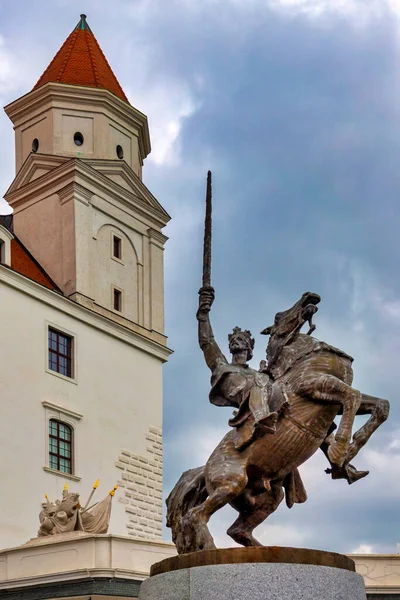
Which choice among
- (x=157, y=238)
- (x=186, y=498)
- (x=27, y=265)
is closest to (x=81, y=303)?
(x=27, y=265)

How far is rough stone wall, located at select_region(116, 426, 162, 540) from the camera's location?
116 feet

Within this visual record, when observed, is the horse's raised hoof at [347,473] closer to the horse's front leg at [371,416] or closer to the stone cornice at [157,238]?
the horse's front leg at [371,416]

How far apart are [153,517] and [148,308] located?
715 cm

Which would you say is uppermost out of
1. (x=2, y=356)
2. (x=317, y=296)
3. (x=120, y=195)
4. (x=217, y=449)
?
(x=120, y=195)

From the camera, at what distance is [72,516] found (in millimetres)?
28516

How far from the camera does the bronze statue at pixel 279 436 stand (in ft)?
30.4

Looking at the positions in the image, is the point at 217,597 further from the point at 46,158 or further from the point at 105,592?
the point at 46,158

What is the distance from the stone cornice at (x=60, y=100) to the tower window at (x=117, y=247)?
4.69 meters

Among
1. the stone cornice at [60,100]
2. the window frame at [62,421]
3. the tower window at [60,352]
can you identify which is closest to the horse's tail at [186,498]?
the window frame at [62,421]

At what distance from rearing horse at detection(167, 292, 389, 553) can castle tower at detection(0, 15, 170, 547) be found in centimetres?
2161

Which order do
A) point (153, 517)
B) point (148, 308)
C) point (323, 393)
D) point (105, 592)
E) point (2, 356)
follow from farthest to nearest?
point (148, 308)
point (153, 517)
point (2, 356)
point (105, 592)
point (323, 393)

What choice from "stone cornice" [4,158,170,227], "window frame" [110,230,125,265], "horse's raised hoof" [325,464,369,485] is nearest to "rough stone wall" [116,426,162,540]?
"window frame" [110,230,125,265]

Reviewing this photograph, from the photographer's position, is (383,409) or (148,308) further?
(148,308)

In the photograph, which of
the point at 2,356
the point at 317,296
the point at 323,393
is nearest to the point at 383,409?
the point at 323,393
